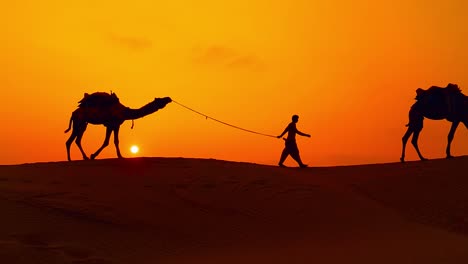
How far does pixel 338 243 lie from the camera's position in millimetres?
12016

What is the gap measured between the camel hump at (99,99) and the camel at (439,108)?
10.8m

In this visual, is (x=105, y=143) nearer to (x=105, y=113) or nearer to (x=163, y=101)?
(x=105, y=113)

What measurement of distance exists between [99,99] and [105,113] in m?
0.46

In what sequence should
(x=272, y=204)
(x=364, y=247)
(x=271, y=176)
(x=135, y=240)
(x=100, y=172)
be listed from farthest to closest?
1. (x=271, y=176)
2. (x=100, y=172)
3. (x=272, y=204)
4. (x=364, y=247)
5. (x=135, y=240)

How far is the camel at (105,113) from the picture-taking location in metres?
17.7

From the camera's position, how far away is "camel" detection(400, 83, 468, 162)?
2108 centimetres

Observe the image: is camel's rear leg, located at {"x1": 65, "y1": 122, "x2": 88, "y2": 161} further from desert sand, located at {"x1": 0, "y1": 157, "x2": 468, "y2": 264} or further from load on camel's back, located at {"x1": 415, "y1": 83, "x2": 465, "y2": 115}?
load on camel's back, located at {"x1": 415, "y1": 83, "x2": 465, "y2": 115}

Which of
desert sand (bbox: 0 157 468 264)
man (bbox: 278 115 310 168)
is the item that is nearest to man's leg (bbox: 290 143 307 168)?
man (bbox: 278 115 310 168)

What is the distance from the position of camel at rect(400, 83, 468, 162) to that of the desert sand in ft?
10.5

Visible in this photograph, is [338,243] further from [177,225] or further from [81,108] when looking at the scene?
[81,108]

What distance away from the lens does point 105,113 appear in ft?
57.9

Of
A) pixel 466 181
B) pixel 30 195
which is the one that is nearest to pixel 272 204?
pixel 30 195

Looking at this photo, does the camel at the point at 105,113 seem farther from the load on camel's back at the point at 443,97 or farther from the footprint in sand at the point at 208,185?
the load on camel's back at the point at 443,97

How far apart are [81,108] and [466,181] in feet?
38.6
